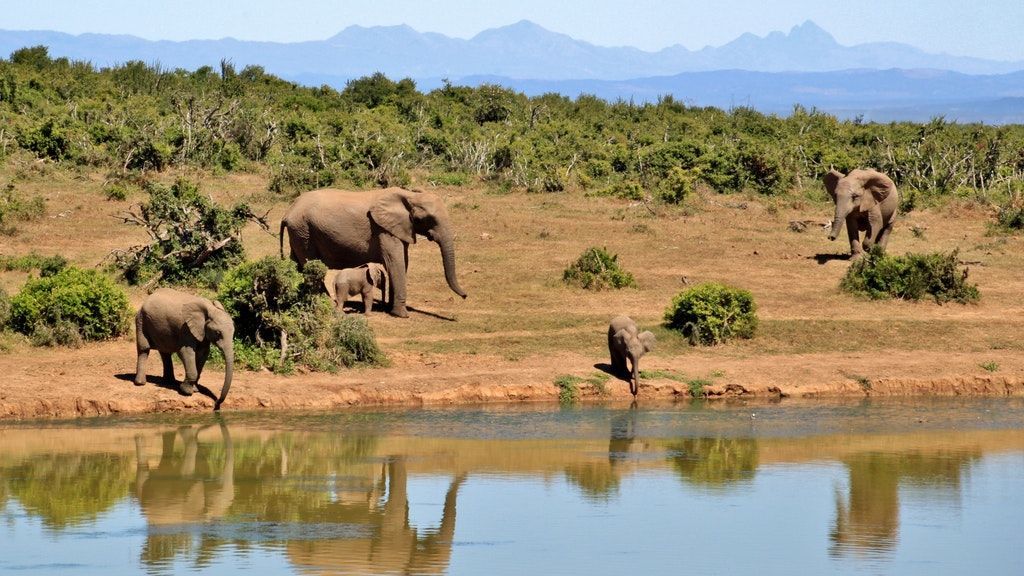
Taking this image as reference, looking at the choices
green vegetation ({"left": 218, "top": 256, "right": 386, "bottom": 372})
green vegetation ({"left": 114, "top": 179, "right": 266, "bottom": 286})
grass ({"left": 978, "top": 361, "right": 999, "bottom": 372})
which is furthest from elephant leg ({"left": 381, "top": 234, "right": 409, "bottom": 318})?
grass ({"left": 978, "top": 361, "right": 999, "bottom": 372})

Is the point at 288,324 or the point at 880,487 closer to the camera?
the point at 880,487

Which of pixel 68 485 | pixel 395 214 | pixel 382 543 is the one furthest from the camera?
pixel 395 214

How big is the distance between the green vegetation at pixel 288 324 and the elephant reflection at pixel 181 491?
2.69 m

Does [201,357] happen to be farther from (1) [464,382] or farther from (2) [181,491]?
(2) [181,491]

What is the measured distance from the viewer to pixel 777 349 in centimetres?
2378

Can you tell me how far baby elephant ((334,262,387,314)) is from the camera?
79.5ft

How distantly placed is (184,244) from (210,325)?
23.6 feet

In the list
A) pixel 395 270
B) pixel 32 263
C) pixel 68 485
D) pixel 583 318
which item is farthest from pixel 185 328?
pixel 32 263

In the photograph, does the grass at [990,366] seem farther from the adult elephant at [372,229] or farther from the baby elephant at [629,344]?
the adult elephant at [372,229]

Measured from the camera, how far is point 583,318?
25.0 m

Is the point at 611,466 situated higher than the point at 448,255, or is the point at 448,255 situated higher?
the point at 448,255

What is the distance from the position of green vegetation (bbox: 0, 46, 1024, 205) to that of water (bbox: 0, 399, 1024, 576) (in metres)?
15.0

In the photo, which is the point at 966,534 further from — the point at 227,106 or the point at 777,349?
the point at 227,106

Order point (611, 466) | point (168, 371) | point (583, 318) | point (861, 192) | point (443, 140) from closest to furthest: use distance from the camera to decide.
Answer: point (611, 466) → point (168, 371) → point (583, 318) → point (861, 192) → point (443, 140)
